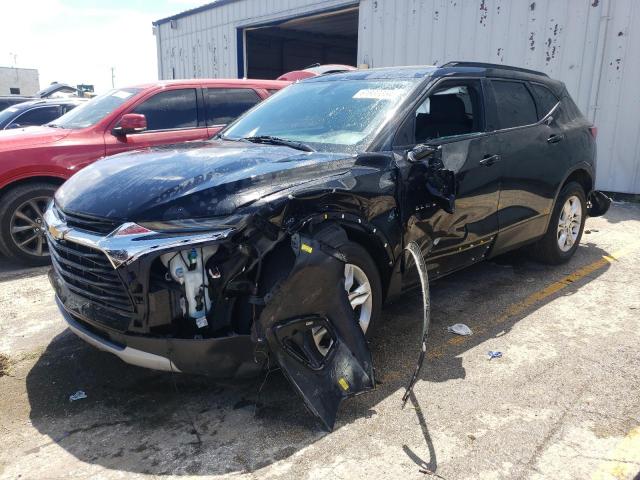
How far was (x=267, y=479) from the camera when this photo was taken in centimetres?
241

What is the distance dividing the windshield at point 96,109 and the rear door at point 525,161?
4075 mm

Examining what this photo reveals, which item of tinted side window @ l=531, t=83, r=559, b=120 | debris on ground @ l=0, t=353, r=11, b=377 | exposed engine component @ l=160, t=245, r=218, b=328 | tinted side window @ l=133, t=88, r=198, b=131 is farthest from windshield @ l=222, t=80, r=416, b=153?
debris on ground @ l=0, t=353, r=11, b=377

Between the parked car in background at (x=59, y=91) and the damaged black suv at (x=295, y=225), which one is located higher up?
the parked car in background at (x=59, y=91)

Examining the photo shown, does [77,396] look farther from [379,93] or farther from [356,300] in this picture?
[379,93]

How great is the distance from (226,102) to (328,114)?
10.3ft

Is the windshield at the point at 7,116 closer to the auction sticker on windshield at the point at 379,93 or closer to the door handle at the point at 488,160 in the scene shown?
the auction sticker on windshield at the point at 379,93

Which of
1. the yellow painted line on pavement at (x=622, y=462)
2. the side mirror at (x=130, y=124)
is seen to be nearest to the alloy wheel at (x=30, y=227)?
the side mirror at (x=130, y=124)

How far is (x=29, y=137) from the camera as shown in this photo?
5.45 metres

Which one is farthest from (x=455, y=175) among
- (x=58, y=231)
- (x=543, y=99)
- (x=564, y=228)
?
(x=58, y=231)

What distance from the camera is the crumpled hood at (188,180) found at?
2.66 metres

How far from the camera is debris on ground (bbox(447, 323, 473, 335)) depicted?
12.8 feet

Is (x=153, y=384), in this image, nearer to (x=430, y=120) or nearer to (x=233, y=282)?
(x=233, y=282)

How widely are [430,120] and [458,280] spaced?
1793 mm

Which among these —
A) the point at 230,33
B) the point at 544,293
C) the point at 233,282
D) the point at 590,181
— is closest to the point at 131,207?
the point at 233,282
